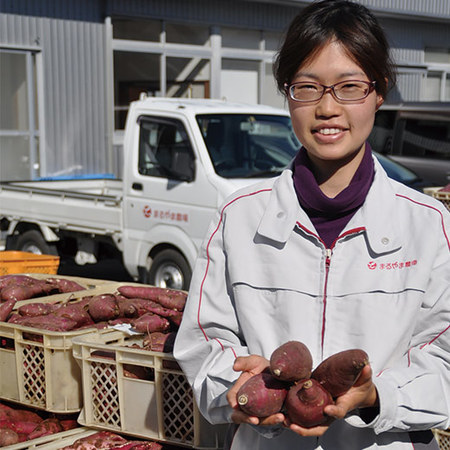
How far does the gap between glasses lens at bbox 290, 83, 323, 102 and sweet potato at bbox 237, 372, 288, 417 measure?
31.0 inches

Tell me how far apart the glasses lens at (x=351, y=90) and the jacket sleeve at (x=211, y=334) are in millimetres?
512

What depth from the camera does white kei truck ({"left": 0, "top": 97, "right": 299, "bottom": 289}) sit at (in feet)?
27.0

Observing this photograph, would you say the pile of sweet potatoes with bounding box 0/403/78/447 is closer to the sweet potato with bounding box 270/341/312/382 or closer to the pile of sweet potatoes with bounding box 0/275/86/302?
the pile of sweet potatoes with bounding box 0/275/86/302

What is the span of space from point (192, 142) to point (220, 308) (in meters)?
6.21

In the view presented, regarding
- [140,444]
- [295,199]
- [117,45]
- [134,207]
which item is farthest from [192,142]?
[117,45]

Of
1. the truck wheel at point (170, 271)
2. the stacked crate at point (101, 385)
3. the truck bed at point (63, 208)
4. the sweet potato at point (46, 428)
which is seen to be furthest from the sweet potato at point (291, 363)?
the truck bed at point (63, 208)

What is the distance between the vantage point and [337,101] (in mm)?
2188

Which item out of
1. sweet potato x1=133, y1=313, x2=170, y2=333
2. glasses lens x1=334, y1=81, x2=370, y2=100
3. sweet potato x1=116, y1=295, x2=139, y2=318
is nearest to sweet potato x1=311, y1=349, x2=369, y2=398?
glasses lens x1=334, y1=81, x2=370, y2=100

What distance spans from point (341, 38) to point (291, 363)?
91cm

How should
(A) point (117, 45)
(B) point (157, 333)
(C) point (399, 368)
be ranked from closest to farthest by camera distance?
(C) point (399, 368) < (B) point (157, 333) < (A) point (117, 45)

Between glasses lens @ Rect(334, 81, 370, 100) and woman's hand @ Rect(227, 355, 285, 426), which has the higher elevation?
glasses lens @ Rect(334, 81, 370, 100)

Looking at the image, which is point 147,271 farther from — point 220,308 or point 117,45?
point 117,45

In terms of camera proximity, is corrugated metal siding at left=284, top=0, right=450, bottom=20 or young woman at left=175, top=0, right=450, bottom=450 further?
corrugated metal siding at left=284, top=0, right=450, bottom=20

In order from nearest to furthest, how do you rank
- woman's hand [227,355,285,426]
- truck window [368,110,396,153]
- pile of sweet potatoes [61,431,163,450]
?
woman's hand [227,355,285,426] → pile of sweet potatoes [61,431,163,450] → truck window [368,110,396,153]
